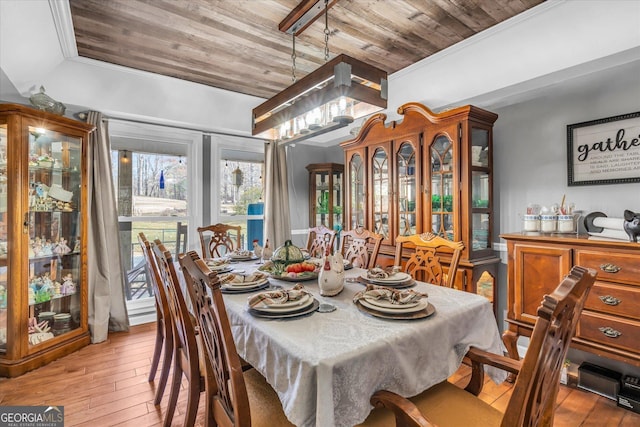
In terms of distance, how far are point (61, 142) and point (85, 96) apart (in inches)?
18.5

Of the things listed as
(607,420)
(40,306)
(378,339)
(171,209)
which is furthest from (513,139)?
(40,306)

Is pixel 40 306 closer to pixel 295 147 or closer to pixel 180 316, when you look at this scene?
pixel 180 316

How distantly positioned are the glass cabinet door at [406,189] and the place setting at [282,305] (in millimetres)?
1701

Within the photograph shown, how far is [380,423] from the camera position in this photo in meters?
1.10

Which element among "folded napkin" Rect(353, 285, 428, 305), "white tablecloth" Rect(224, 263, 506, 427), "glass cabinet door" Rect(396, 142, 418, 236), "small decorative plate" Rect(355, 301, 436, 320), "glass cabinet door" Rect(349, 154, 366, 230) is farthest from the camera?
"glass cabinet door" Rect(349, 154, 366, 230)

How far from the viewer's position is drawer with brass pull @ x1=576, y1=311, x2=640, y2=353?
1.74 meters

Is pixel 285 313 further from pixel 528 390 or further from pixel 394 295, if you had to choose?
pixel 528 390

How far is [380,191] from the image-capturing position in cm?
319

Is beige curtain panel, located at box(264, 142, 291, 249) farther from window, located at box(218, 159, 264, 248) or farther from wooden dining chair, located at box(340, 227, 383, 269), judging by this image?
wooden dining chair, located at box(340, 227, 383, 269)

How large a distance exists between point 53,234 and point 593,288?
12.6ft

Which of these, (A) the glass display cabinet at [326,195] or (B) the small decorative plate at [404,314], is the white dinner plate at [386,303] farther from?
(A) the glass display cabinet at [326,195]

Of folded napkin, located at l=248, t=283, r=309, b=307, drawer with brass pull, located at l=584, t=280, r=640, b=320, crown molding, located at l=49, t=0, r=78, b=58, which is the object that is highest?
crown molding, located at l=49, t=0, r=78, b=58

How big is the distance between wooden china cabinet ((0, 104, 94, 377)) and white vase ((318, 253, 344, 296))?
91.0 inches

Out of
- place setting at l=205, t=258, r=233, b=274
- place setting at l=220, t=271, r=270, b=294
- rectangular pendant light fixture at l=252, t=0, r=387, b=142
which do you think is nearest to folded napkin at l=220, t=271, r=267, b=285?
place setting at l=220, t=271, r=270, b=294
